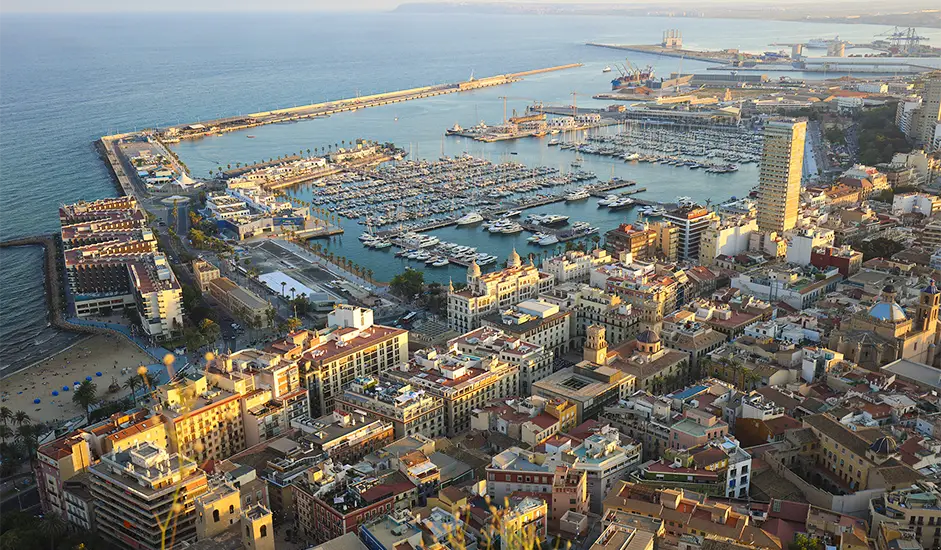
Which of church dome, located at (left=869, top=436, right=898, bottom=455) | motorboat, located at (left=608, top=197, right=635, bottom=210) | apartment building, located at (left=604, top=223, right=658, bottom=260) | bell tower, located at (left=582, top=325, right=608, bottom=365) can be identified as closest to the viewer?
church dome, located at (left=869, top=436, right=898, bottom=455)

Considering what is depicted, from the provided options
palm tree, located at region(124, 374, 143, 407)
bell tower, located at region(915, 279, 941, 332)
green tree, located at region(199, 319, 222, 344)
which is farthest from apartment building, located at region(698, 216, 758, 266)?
palm tree, located at region(124, 374, 143, 407)

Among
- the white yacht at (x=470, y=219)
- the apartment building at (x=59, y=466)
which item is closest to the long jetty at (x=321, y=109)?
the white yacht at (x=470, y=219)

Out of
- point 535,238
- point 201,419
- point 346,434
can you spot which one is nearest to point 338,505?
point 346,434

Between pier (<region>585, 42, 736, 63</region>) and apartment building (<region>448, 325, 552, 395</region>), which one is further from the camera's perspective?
pier (<region>585, 42, 736, 63</region>)

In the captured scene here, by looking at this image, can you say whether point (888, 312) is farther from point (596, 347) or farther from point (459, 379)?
point (459, 379)

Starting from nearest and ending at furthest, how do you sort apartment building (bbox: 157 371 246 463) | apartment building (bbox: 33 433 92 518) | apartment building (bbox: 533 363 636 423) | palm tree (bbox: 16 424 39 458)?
1. apartment building (bbox: 33 433 92 518)
2. apartment building (bbox: 157 371 246 463)
3. palm tree (bbox: 16 424 39 458)
4. apartment building (bbox: 533 363 636 423)

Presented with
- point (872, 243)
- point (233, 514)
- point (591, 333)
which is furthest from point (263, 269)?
point (872, 243)

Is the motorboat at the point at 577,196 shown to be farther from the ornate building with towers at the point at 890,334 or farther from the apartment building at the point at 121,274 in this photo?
the ornate building with towers at the point at 890,334

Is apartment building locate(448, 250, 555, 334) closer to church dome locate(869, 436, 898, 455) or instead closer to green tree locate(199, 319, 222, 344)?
green tree locate(199, 319, 222, 344)
